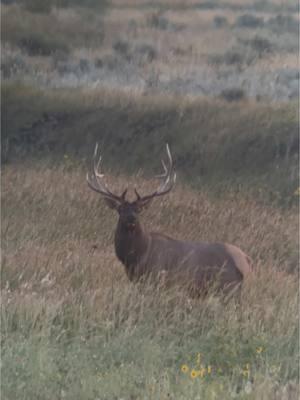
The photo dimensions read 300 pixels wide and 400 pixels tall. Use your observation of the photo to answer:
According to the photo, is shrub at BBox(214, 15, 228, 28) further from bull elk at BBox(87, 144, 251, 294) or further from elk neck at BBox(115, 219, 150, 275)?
elk neck at BBox(115, 219, 150, 275)

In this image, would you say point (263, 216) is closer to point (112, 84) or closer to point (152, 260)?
point (152, 260)

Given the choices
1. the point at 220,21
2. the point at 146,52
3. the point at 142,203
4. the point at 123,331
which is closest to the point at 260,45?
the point at 220,21

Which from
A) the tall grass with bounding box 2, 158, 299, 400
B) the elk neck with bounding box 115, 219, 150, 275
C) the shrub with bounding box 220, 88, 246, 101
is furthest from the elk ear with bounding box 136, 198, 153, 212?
the shrub with bounding box 220, 88, 246, 101

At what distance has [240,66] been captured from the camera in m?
17.8

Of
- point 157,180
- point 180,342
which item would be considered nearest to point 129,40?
point 157,180

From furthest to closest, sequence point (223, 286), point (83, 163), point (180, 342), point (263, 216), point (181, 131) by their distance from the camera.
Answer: point (181, 131), point (83, 163), point (263, 216), point (223, 286), point (180, 342)

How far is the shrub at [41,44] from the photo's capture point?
1845 cm

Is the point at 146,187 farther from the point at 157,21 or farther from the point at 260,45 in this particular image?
the point at 260,45

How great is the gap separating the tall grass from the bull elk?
20 centimetres

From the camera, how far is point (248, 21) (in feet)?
56.2

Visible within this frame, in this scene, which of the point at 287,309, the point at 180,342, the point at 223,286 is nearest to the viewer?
the point at 180,342

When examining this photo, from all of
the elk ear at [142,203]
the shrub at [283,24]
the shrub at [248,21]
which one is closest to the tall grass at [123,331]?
the elk ear at [142,203]

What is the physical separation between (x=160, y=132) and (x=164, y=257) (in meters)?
7.70

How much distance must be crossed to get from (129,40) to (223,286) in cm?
880
